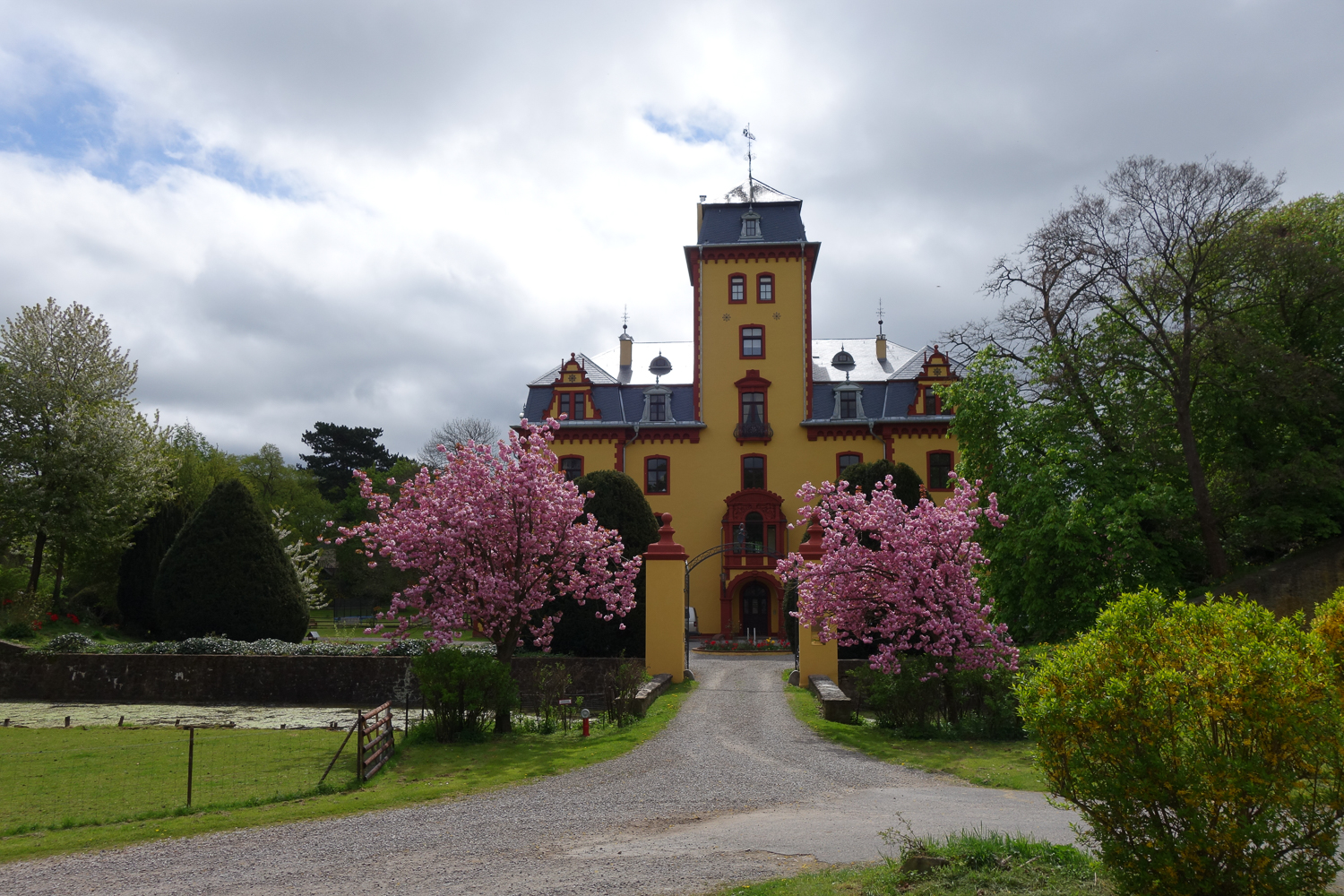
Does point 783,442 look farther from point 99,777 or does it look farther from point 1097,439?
point 99,777

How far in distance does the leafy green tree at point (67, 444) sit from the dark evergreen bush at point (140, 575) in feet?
1.91

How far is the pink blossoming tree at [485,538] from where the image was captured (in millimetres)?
14375

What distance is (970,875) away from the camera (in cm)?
588

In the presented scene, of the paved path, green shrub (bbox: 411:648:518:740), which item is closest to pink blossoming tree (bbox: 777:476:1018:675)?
the paved path

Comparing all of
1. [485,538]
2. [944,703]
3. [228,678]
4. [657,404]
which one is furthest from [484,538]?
[657,404]

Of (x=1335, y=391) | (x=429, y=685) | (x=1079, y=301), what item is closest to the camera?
(x=429, y=685)

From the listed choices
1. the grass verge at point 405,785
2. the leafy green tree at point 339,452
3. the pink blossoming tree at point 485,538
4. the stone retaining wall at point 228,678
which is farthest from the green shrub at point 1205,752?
the leafy green tree at point 339,452

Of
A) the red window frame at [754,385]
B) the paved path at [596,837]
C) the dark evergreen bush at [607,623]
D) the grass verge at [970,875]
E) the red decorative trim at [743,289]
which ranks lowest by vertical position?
the paved path at [596,837]

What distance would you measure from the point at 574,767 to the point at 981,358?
49.9ft

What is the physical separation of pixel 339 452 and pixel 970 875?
68.5m

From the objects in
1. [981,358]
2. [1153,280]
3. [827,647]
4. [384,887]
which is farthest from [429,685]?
[1153,280]

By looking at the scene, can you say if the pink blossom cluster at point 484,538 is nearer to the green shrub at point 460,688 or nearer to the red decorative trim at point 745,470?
the green shrub at point 460,688

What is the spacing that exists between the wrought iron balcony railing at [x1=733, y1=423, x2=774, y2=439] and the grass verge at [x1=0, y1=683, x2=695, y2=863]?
68.4 ft

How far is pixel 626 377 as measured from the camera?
126 feet
